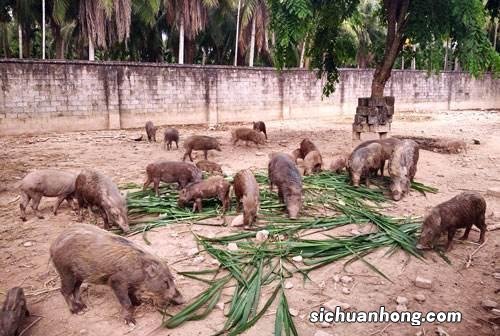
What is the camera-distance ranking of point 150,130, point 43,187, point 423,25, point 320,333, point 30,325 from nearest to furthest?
point 320,333 < point 30,325 < point 43,187 < point 423,25 < point 150,130

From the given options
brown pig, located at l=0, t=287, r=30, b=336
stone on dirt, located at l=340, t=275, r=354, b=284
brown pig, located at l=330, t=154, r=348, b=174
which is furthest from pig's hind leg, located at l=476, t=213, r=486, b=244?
brown pig, located at l=0, t=287, r=30, b=336

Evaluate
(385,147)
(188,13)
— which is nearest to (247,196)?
(385,147)

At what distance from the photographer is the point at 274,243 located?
4703mm

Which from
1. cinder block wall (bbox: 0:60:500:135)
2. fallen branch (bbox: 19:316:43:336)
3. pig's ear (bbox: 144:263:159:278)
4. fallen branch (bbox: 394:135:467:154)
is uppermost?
cinder block wall (bbox: 0:60:500:135)

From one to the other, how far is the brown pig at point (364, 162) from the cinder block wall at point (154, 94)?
1163 centimetres

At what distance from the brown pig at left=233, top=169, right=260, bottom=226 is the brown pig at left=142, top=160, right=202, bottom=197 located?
1019 millimetres

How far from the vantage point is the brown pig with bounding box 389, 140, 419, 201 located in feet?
22.1

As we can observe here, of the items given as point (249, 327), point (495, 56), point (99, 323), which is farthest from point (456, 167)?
point (99, 323)

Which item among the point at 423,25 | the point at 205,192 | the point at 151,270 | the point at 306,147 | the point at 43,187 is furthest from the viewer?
the point at 423,25

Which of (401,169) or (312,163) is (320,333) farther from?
(312,163)

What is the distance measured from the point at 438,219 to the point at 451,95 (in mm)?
26578

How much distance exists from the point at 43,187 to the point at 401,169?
17.9 feet

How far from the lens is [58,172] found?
20.4 ft

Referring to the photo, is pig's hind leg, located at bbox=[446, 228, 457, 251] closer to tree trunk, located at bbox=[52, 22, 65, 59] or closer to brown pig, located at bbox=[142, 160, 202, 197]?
brown pig, located at bbox=[142, 160, 202, 197]
